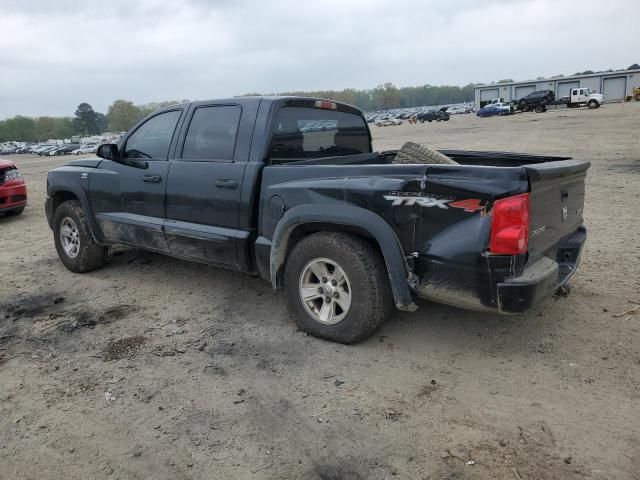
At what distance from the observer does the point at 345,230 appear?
3.72m

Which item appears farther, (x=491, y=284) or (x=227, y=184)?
(x=227, y=184)

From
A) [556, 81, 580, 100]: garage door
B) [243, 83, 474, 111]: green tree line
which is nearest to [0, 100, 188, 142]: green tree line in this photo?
[243, 83, 474, 111]: green tree line

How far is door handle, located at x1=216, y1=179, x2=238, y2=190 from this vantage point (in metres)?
4.22

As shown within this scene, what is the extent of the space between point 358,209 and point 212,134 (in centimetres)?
174

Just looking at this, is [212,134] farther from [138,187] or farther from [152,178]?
[138,187]

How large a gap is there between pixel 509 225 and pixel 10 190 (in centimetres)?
959

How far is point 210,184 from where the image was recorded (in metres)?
4.39

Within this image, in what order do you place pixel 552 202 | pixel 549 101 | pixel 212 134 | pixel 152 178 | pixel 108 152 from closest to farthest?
1. pixel 552 202
2. pixel 212 134
3. pixel 152 178
4. pixel 108 152
5. pixel 549 101

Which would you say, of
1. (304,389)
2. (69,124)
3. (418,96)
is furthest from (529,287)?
(418,96)

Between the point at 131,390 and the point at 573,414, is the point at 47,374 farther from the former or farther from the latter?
the point at 573,414

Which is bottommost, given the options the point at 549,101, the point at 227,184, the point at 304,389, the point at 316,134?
the point at 304,389

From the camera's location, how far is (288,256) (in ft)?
13.1

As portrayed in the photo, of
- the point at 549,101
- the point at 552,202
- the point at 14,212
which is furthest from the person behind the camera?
the point at 549,101

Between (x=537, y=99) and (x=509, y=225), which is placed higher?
(x=537, y=99)
